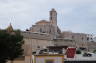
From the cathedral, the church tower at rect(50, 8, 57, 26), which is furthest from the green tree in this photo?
the church tower at rect(50, 8, 57, 26)

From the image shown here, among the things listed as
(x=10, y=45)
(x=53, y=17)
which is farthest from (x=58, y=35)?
(x=10, y=45)

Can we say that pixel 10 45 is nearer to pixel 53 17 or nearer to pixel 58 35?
pixel 58 35

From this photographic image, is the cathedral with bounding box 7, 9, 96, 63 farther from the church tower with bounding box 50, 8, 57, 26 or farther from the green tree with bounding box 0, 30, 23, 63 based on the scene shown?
the green tree with bounding box 0, 30, 23, 63

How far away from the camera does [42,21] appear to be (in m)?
83.9

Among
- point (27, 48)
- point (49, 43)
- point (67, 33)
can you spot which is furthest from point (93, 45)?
point (27, 48)

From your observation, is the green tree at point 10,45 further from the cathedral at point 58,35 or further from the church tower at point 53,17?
the church tower at point 53,17

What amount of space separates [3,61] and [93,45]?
5784 centimetres

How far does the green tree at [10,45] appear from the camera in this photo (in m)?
26.8

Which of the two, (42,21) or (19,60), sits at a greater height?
(42,21)

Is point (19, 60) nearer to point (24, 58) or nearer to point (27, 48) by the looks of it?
point (24, 58)

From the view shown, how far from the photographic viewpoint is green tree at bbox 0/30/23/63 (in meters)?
26.8

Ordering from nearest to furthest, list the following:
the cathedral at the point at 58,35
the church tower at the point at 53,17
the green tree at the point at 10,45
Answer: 1. the green tree at the point at 10,45
2. the cathedral at the point at 58,35
3. the church tower at the point at 53,17

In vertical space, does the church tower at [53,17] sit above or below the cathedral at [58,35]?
above

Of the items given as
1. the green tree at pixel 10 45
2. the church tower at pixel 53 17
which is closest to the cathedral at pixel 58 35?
the church tower at pixel 53 17
